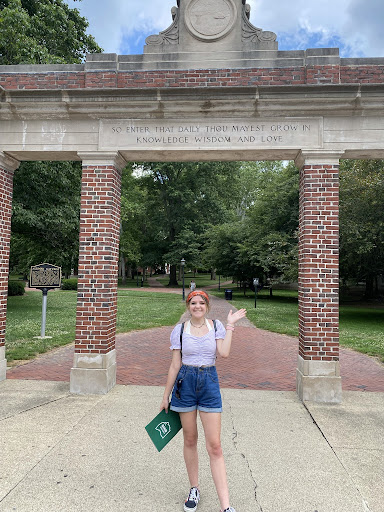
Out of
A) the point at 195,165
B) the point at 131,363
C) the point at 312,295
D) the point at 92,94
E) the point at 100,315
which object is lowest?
the point at 131,363

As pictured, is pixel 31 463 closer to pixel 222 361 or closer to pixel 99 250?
pixel 99 250

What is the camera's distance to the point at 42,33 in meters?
15.0

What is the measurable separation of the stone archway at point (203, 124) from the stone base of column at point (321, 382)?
0.02 meters

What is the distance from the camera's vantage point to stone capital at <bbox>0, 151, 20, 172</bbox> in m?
6.28

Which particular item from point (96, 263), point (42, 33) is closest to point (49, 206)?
point (42, 33)

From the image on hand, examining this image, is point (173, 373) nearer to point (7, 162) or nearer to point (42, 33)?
point (7, 162)

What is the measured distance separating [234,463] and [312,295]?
296 centimetres

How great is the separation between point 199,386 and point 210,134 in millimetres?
4372

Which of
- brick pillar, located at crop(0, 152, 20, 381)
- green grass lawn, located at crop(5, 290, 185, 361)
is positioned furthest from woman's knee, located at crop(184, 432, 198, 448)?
green grass lawn, located at crop(5, 290, 185, 361)

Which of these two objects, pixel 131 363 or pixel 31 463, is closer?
pixel 31 463

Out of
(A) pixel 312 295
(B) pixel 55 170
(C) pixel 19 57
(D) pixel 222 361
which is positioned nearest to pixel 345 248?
(D) pixel 222 361

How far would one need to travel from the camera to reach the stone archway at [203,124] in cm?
573

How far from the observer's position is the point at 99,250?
6.02 meters

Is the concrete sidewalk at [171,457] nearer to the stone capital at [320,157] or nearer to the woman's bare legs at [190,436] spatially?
the woman's bare legs at [190,436]
